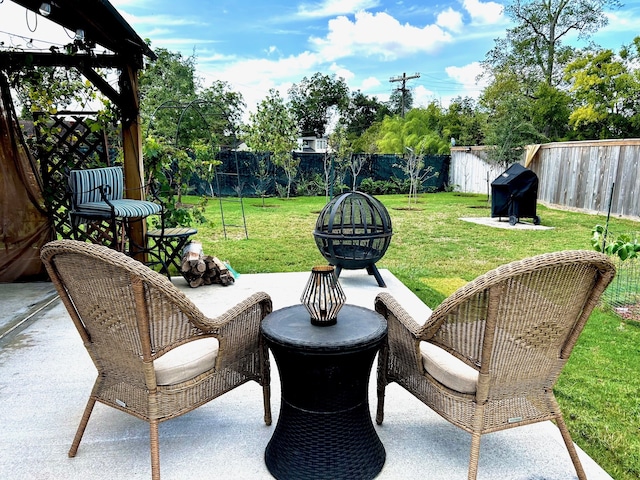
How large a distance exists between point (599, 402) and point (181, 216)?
430 cm

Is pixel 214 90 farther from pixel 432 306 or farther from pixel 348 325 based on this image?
pixel 348 325

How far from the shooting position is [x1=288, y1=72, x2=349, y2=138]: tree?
29688mm

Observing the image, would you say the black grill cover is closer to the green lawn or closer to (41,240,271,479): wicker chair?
the green lawn

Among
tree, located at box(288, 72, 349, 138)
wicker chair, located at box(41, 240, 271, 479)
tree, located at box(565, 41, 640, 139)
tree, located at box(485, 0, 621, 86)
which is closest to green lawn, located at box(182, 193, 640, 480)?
wicker chair, located at box(41, 240, 271, 479)

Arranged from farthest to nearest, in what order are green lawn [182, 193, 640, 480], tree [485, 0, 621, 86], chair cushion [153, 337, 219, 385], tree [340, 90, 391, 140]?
tree [340, 90, 391, 140] < tree [485, 0, 621, 86] < green lawn [182, 193, 640, 480] < chair cushion [153, 337, 219, 385]

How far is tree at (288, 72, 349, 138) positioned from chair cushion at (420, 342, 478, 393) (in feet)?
94.2

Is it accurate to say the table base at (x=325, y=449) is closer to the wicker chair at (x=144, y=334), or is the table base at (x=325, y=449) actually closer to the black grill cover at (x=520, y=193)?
the wicker chair at (x=144, y=334)

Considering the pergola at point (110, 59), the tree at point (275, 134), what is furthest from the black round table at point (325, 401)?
the tree at point (275, 134)

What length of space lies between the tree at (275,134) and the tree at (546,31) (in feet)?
37.3

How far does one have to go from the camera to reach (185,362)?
184 centimetres

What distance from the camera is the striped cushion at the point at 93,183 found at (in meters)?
3.97

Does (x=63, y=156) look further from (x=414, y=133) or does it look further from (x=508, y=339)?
(x=414, y=133)

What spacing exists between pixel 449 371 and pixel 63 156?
4.53 metres

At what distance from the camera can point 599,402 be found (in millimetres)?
2422
